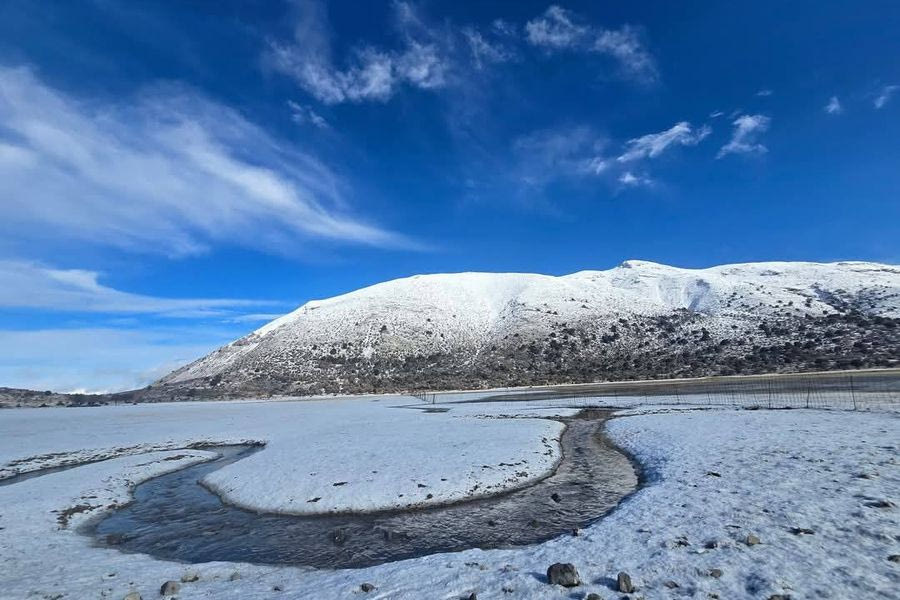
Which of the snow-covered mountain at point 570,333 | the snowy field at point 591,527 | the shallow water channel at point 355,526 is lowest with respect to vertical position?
the shallow water channel at point 355,526

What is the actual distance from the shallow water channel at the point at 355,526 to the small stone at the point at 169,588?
2.18m

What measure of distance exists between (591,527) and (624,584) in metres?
3.76

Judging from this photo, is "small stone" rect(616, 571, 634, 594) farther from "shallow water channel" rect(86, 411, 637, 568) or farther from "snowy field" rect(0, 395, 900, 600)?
"shallow water channel" rect(86, 411, 637, 568)

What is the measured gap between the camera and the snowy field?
8148mm

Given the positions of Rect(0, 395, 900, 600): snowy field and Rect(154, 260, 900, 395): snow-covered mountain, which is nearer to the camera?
Rect(0, 395, 900, 600): snowy field

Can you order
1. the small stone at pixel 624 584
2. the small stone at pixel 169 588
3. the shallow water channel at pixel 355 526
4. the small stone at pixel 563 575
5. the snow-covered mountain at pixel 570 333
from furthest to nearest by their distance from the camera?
the snow-covered mountain at pixel 570 333 → the shallow water channel at pixel 355 526 → the small stone at pixel 169 588 → the small stone at pixel 563 575 → the small stone at pixel 624 584

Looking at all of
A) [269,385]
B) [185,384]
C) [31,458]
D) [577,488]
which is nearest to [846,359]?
[577,488]

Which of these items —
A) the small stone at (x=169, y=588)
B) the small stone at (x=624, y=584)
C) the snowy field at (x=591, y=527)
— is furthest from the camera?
the small stone at (x=169, y=588)

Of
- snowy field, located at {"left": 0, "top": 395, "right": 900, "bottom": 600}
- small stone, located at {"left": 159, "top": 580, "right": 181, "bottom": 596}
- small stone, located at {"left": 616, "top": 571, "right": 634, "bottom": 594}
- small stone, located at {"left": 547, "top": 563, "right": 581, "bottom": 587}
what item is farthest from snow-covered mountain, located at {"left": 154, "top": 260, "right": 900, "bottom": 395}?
small stone, located at {"left": 616, "top": 571, "right": 634, "bottom": 594}

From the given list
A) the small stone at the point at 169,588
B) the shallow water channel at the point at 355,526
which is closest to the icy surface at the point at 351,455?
the shallow water channel at the point at 355,526

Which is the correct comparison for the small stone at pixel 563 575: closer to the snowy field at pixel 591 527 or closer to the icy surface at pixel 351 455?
the snowy field at pixel 591 527

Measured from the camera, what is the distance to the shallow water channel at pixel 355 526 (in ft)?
37.4

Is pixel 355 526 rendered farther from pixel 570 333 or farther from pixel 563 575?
pixel 570 333

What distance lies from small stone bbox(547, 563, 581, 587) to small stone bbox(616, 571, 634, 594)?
71 centimetres
